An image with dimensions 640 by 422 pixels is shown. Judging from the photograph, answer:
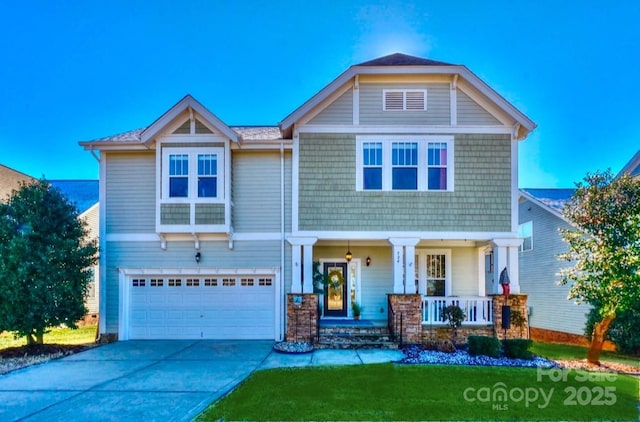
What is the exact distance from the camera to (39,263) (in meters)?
10.9

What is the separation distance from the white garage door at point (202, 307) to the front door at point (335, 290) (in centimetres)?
229

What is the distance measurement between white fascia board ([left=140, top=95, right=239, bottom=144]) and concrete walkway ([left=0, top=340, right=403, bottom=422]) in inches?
245

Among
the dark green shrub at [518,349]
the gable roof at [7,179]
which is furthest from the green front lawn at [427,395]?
the gable roof at [7,179]

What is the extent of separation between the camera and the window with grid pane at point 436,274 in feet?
47.8

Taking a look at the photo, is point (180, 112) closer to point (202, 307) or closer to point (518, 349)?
point (202, 307)

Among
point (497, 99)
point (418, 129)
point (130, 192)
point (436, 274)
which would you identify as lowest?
point (436, 274)

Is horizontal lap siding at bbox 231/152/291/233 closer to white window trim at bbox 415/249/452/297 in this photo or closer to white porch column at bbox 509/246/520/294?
white window trim at bbox 415/249/452/297

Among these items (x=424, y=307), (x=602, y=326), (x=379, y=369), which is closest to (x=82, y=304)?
(x=379, y=369)

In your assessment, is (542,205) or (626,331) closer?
(626,331)

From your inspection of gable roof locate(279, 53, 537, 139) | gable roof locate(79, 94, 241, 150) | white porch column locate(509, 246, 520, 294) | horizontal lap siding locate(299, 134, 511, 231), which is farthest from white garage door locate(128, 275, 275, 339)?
white porch column locate(509, 246, 520, 294)

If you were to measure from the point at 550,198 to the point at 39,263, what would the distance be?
62.2ft

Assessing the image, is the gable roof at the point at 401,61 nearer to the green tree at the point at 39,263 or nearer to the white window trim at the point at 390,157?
the white window trim at the point at 390,157

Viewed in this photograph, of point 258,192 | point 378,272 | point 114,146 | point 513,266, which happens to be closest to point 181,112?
point 114,146

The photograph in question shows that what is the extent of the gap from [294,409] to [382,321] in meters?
7.92
